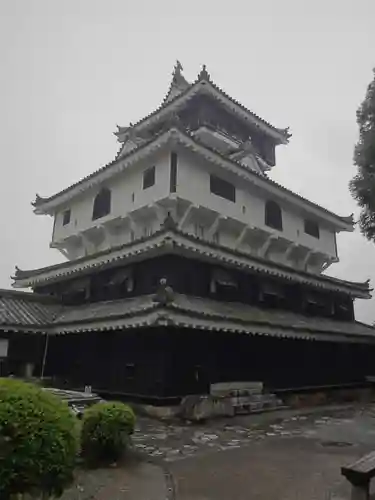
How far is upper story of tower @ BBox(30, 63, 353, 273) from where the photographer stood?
712 inches

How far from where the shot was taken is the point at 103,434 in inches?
301

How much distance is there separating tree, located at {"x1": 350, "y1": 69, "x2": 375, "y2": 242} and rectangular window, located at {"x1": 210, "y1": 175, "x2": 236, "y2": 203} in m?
5.96

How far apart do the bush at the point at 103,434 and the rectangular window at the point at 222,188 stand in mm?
13197

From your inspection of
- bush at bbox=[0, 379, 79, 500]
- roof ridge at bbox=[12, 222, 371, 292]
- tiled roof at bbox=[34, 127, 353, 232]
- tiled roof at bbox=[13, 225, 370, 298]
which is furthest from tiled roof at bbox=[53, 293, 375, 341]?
bush at bbox=[0, 379, 79, 500]

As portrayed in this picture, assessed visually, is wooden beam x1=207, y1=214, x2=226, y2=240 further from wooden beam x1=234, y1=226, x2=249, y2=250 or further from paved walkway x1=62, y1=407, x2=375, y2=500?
paved walkway x1=62, y1=407, x2=375, y2=500

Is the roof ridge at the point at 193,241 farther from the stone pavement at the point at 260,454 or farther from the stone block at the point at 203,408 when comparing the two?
the stone pavement at the point at 260,454

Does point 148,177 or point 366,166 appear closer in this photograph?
point 366,166

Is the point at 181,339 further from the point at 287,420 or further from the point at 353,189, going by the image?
the point at 353,189

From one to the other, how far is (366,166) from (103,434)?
13255 millimetres

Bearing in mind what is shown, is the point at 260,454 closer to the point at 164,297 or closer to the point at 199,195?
the point at 164,297

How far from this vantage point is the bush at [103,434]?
25.1 feet

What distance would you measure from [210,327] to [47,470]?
31.7 ft

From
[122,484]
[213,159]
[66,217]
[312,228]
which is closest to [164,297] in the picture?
[122,484]

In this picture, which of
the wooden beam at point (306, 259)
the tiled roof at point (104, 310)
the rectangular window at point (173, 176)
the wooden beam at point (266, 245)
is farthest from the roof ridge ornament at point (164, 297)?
the wooden beam at point (306, 259)
